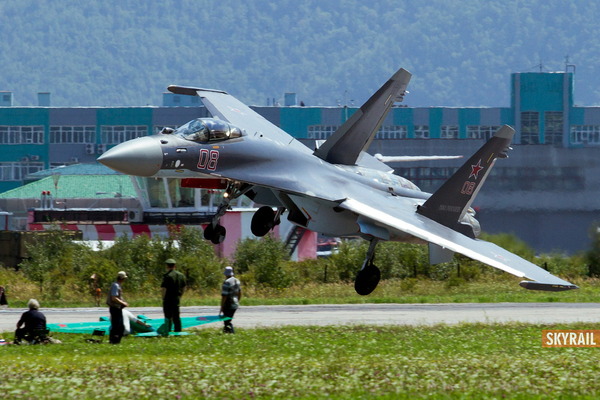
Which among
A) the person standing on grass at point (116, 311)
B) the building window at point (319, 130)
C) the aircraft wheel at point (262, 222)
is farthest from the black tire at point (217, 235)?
the building window at point (319, 130)

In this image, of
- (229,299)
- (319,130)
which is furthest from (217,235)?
(319,130)

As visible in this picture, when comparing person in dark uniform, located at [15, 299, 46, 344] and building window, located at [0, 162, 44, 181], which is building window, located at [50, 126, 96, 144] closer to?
building window, located at [0, 162, 44, 181]

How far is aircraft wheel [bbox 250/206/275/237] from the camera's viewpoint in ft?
93.2

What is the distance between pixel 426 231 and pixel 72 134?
96.1m

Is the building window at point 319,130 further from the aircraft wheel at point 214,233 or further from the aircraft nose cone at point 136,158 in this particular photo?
the aircraft nose cone at point 136,158

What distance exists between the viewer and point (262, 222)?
93.3 ft

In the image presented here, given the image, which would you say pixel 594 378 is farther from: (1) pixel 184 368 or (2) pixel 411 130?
(2) pixel 411 130

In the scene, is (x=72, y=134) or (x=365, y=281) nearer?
(x=365, y=281)

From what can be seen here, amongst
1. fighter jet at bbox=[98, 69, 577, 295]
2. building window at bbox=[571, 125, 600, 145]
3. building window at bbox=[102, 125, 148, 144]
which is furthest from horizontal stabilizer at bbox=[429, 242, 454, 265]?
building window at bbox=[571, 125, 600, 145]

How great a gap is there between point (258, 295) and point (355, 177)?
15.2 meters

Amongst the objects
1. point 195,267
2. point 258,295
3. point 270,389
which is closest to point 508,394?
point 270,389

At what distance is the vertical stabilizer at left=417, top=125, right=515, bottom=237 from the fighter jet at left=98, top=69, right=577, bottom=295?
27mm

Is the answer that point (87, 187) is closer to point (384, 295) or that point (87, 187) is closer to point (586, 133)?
point (384, 295)

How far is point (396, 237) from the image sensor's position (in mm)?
28859
